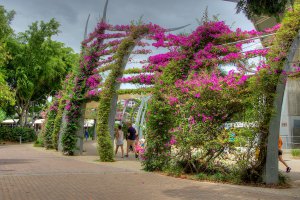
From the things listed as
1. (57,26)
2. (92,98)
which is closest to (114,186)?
(92,98)

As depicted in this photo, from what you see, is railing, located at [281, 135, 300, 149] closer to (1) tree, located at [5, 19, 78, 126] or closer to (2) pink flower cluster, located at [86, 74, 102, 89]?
(2) pink flower cluster, located at [86, 74, 102, 89]

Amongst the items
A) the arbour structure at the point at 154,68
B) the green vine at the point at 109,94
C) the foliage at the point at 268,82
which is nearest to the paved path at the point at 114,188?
the foliage at the point at 268,82

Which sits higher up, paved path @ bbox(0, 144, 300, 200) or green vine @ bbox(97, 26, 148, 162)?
green vine @ bbox(97, 26, 148, 162)

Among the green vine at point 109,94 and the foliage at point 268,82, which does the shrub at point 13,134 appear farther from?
the foliage at point 268,82

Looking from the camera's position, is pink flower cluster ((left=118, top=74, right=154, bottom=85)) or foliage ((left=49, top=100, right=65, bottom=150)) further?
foliage ((left=49, top=100, right=65, bottom=150))

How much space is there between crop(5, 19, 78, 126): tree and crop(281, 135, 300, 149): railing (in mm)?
19546

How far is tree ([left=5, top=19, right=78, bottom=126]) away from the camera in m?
29.8

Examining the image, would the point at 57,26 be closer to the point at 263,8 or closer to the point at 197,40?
the point at 197,40

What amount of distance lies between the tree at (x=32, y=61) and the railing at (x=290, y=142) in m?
19.5

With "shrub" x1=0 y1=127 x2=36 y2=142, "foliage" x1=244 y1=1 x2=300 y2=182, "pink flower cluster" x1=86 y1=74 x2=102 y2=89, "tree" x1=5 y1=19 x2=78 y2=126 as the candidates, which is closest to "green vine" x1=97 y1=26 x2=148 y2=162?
"pink flower cluster" x1=86 y1=74 x2=102 y2=89

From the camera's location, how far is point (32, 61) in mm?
31703

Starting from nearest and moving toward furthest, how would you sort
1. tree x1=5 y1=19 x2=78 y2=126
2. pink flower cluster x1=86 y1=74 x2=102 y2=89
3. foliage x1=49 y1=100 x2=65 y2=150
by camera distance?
pink flower cluster x1=86 y1=74 x2=102 y2=89
foliage x1=49 y1=100 x2=65 y2=150
tree x1=5 y1=19 x2=78 y2=126

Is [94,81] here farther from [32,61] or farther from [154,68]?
A: [32,61]

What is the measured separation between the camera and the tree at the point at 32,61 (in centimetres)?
2975
